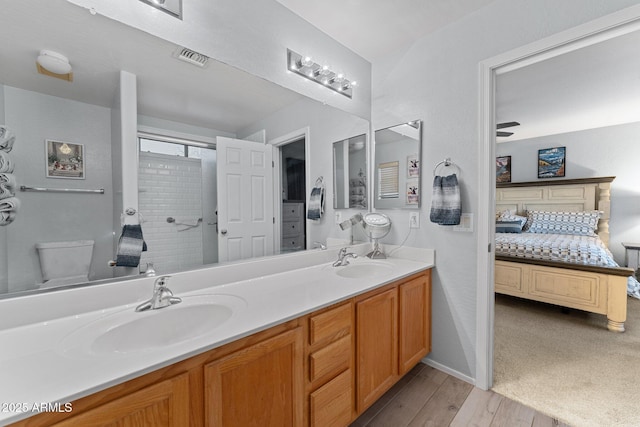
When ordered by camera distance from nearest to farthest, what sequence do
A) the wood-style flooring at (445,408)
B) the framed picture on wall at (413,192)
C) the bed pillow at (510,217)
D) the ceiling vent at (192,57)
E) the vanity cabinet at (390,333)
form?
the ceiling vent at (192,57), the vanity cabinet at (390,333), the wood-style flooring at (445,408), the framed picture on wall at (413,192), the bed pillow at (510,217)

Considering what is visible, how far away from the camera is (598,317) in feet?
9.25

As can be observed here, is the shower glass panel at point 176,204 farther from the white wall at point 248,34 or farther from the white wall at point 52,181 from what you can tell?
the white wall at point 248,34

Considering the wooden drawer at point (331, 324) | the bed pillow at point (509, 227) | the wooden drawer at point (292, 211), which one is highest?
the wooden drawer at point (292, 211)

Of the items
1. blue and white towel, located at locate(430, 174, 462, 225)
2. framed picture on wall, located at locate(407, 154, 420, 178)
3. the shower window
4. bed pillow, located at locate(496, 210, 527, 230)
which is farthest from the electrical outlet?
bed pillow, located at locate(496, 210, 527, 230)

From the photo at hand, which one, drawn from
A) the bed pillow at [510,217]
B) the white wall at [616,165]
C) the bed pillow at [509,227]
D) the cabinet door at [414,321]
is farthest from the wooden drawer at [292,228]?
the white wall at [616,165]

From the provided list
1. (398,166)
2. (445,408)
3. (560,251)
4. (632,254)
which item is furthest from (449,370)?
(632,254)

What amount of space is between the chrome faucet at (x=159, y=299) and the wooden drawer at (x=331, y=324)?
1.91 feet

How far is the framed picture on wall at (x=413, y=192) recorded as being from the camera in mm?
2047

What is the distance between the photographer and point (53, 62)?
0.97m

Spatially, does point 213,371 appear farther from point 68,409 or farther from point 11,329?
point 11,329

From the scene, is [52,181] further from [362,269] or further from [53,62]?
[362,269]

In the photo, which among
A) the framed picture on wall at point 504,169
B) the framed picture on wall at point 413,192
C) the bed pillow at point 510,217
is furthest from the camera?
the framed picture on wall at point 504,169

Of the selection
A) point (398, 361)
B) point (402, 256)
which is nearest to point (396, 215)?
point (402, 256)

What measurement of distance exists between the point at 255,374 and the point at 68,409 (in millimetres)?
492
